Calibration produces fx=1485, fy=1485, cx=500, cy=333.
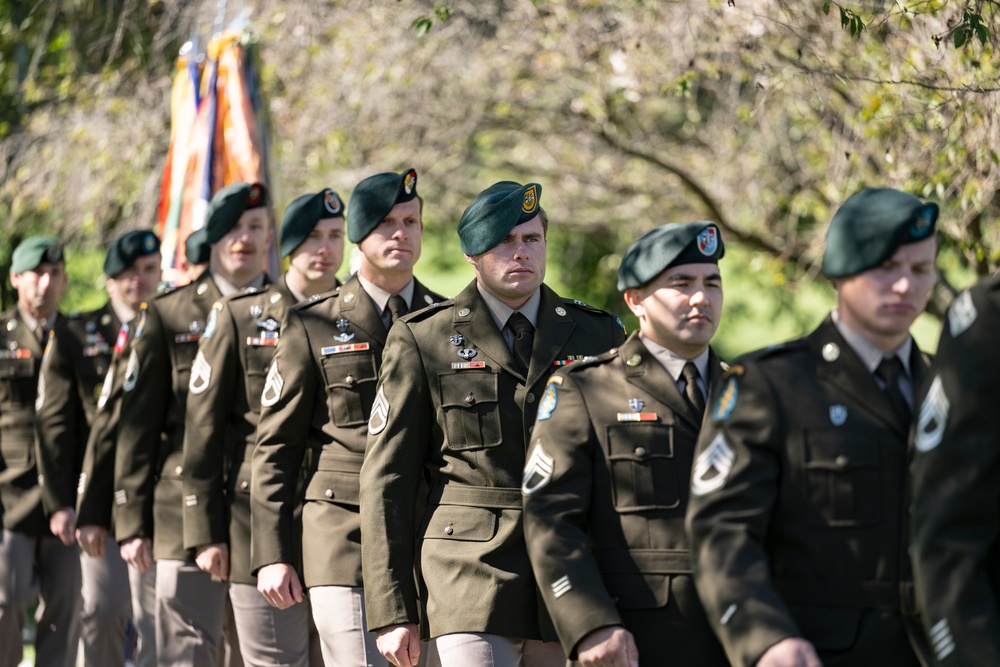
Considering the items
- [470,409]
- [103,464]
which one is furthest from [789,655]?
[103,464]

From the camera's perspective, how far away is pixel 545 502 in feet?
13.2

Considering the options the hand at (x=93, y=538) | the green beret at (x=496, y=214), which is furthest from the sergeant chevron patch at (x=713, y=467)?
the hand at (x=93, y=538)

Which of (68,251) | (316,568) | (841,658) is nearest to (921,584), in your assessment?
(841,658)

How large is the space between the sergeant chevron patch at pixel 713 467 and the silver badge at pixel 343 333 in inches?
89.3

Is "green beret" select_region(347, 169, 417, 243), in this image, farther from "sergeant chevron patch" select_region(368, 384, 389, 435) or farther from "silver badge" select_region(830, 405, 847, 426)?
"silver badge" select_region(830, 405, 847, 426)

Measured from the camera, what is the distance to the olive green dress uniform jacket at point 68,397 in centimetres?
804

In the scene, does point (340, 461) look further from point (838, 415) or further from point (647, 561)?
point (838, 415)

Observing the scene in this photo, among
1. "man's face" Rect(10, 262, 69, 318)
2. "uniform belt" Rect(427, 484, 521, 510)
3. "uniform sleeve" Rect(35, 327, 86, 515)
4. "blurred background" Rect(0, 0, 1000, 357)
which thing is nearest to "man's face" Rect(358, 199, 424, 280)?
"uniform belt" Rect(427, 484, 521, 510)

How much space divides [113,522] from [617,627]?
13.7 ft

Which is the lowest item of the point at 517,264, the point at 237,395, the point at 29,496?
the point at 29,496

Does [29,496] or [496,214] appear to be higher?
[496,214]

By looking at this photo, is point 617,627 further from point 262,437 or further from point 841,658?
point 262,437

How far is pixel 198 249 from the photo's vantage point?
7.87 m

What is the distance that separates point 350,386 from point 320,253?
39.4 inches
